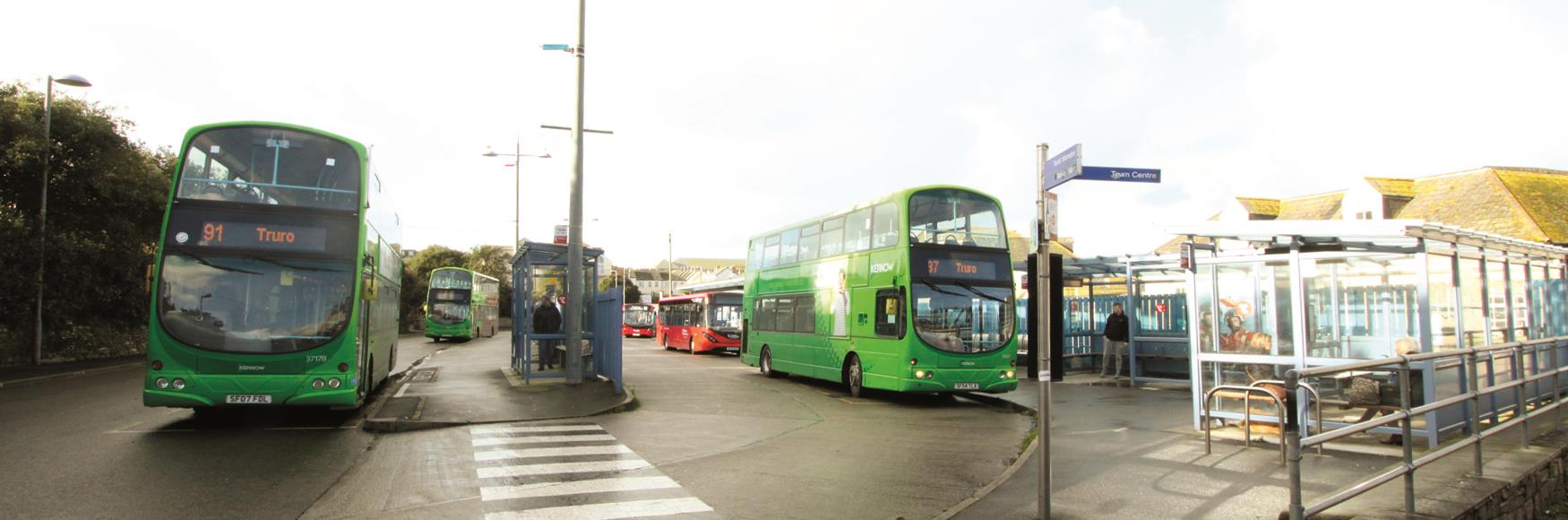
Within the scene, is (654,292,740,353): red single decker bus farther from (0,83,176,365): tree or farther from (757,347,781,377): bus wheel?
(0,83,176,365): tree

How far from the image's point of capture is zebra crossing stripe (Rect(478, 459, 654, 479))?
25.7ft

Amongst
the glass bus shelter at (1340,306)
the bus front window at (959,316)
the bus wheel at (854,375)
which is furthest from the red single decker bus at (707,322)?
the glass bus shelter at (1340,306)

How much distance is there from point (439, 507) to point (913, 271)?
8966mm

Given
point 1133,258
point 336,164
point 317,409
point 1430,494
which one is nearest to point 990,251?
point 1133,258

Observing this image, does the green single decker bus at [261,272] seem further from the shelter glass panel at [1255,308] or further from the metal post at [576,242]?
the shelter glass panel at [1255,308]

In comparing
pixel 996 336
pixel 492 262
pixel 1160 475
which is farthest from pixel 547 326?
pixel 492 262

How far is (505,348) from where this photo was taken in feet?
107

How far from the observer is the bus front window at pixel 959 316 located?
13.9 meters

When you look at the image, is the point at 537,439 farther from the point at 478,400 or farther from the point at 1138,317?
the point at 1138,317

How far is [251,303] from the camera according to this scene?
10219mm

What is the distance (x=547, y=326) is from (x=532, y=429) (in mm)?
6623

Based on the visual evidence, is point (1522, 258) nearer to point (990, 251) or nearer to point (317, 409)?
point (990, 251)

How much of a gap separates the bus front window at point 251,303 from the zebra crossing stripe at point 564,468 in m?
4.01

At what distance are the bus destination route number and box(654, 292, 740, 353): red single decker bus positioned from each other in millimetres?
21633
